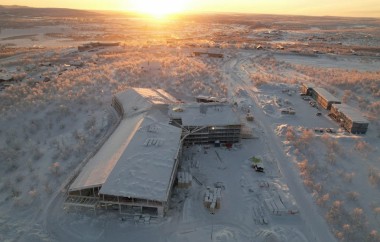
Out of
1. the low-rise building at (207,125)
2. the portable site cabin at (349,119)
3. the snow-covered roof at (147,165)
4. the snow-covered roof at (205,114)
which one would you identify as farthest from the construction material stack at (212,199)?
the portable site cabin at (349,119)

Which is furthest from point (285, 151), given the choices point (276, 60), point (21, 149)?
point (276, 60)

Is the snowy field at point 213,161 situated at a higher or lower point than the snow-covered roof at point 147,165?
lower

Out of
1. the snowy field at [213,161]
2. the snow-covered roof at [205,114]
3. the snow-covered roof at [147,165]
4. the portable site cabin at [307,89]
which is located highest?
the snow-covered roof at [205,114]

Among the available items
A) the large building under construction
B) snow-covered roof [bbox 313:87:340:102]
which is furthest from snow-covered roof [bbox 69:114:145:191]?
snow-covered roof [bbox 313:87:340:102]

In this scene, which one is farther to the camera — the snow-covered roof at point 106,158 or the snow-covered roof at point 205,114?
the snow-covered roof at point 205,114

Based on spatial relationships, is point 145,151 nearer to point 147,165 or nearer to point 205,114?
point 147,165

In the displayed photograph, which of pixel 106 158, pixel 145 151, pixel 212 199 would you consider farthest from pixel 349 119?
pixel 106 158

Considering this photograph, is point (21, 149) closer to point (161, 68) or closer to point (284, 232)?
point (284, 232)

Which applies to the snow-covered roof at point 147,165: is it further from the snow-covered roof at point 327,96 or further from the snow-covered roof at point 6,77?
the snow-covered roof at point 6,77
